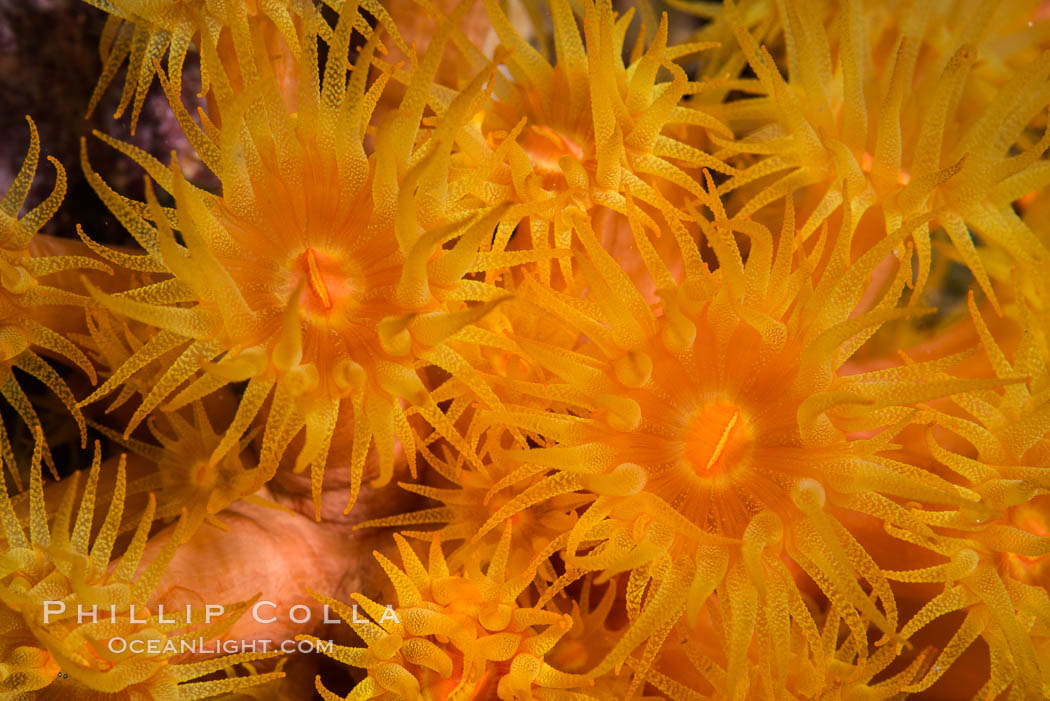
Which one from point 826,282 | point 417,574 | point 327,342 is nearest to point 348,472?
point 417,574

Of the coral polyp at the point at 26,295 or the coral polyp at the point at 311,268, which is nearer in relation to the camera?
the coral polyp at the point at 311,268

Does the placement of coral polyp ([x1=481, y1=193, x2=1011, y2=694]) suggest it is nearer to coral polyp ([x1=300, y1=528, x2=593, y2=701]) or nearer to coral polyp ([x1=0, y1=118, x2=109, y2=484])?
coral polyp ([x1=300, y1=528, x2=593, y2=701])

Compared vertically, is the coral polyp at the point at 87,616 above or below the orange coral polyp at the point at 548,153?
below

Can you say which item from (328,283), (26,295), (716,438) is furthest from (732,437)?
(26,295)

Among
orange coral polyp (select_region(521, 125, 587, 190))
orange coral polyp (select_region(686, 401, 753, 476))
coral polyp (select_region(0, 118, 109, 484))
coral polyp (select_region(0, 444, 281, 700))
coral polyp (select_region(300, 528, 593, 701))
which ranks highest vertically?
orange coral polyp (select_region(521, 125, 587, 190))

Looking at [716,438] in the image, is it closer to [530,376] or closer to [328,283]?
[530,376]

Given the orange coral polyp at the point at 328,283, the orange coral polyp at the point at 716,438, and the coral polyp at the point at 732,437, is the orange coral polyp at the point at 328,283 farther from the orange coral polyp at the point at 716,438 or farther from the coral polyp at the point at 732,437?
the orange coral polyp at the point at 716,438

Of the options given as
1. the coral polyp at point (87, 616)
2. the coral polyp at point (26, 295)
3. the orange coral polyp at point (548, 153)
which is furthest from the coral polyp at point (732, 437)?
the coral polyp at point (26, 295)

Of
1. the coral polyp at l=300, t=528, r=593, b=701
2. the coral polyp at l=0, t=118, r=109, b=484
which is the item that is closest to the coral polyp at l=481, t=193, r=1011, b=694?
the coral polyp at l=300, t=528, r=593, b=701
